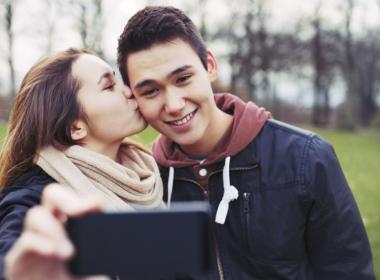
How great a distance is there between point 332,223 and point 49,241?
170 cm

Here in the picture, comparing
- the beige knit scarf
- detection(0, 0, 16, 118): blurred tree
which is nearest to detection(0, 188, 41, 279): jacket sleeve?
the beige knit scarf

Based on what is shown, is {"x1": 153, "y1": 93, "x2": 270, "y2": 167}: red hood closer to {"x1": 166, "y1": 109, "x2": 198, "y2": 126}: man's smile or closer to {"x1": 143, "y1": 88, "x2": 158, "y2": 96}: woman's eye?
{"x1": 166, "y1": 109, "x2": 198, "y2": 126}: man's smile

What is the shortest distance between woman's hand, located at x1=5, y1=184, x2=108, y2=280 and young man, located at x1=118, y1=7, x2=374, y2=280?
4.72 ft

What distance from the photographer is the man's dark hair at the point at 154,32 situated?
267cm

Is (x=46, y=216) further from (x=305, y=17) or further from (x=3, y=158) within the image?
Result: (x=305, y=17)

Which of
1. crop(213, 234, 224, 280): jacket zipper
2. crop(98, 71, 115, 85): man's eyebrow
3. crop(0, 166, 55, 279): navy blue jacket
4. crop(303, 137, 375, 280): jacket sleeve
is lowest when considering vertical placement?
crop(213, 234, 224, 280): jacket zipper

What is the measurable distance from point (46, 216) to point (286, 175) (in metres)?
1.59

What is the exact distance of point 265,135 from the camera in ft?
8.90

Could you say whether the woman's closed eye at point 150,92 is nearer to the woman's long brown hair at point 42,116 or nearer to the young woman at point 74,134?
the young woman at point 74,134

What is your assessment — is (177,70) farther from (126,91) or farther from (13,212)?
(13,212)

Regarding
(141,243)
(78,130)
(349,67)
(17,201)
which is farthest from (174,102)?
(349,67)

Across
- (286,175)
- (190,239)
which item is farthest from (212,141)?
(190,239)

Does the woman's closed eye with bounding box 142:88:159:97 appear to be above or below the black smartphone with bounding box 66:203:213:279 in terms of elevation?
above

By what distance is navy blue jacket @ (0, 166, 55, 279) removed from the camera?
183 cm
